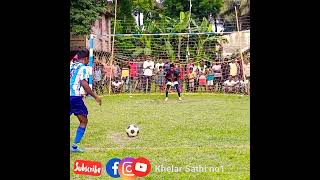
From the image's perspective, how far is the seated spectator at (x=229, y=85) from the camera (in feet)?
20.5

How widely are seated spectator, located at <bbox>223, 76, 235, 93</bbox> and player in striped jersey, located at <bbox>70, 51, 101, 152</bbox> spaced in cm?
124

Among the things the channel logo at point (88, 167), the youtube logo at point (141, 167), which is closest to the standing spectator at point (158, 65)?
the youtube logo at point (141, 167)

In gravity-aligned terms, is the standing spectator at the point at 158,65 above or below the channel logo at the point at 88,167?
above

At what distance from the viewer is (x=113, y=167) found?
6023 millimetres

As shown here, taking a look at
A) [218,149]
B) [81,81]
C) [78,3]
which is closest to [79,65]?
[81,81]

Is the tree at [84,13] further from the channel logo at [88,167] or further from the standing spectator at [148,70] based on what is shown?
the channel logo at [88,167]

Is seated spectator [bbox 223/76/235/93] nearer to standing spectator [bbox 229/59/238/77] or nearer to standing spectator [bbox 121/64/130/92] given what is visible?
standing spectator [bbox 229/59/238/77]

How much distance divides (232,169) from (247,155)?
0.20 metres

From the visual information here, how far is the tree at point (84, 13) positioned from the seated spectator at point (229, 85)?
1.37m

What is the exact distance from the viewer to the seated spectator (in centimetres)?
625

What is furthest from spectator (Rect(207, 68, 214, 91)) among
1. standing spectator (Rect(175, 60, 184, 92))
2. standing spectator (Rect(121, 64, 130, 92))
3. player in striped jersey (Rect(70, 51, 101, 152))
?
player in striped jersey (Rect(70, 51, 101, 152))

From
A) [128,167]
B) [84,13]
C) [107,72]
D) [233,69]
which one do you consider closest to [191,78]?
[233,69]

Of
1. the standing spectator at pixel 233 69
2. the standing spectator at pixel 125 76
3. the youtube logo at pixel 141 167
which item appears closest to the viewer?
the youtube logo at pixel 141 167

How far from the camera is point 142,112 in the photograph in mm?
6227
